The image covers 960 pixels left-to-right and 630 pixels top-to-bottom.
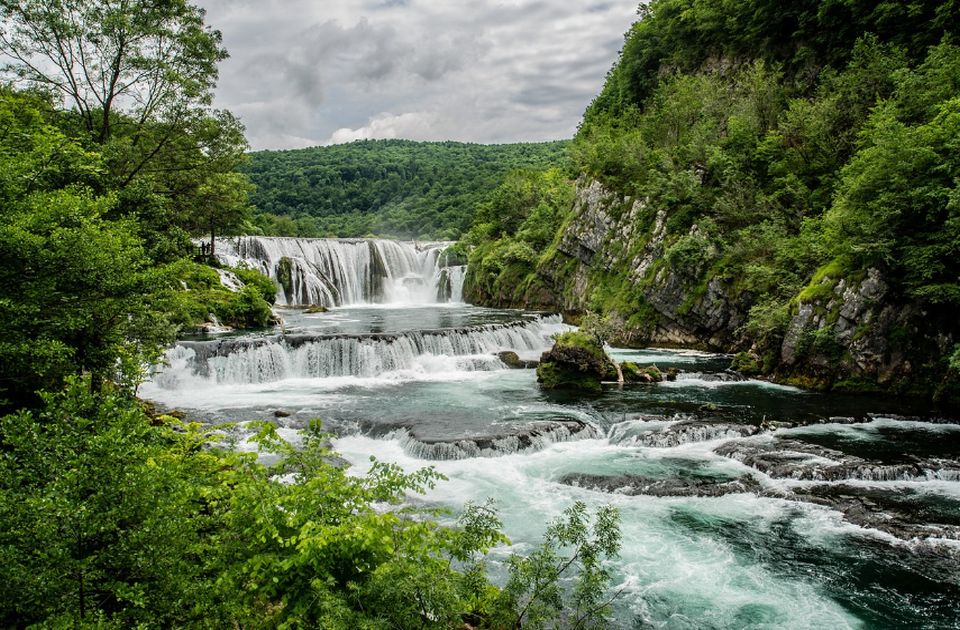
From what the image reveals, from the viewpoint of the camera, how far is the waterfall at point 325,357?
21391 mm

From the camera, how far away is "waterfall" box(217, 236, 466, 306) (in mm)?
43219

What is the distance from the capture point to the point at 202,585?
4023 millimetres

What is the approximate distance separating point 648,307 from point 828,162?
10.4 metres

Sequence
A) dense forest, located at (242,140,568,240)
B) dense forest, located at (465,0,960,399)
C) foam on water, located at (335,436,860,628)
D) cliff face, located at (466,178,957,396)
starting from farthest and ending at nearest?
dense forest, located at (242,140,568,240), cliff face, located at (466,178,957,396), dense forest, located at (465,0,960,399), foam on water, located at (335,436,860,628)

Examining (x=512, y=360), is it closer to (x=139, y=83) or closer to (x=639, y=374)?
(x=639, y=374)

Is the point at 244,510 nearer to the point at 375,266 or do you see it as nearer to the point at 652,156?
the point at 652,156

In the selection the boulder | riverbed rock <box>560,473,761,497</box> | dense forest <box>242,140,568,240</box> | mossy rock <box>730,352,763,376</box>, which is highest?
dense forest <box>242,140,568,240</box>

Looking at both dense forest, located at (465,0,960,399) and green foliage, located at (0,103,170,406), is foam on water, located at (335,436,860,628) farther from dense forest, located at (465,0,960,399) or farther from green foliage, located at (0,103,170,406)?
dense forest, located at (465,0,960,399)

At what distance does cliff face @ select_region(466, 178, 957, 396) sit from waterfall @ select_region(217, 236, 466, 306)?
Answer: 678 centimetres

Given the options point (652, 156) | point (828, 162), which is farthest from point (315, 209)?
point (828, 162)

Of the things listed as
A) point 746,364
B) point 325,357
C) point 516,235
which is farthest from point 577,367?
point 516,235

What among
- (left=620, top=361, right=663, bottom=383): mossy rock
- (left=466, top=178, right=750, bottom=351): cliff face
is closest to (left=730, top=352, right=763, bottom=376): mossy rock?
(left=466, top=178, right=750, bottom=351): cliff face

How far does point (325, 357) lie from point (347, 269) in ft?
85.8

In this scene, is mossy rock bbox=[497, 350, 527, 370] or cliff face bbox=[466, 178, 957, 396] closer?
cliff face bbox=[466, 178, 957, 396]
